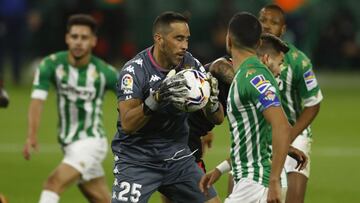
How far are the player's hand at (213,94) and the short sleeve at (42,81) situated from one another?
311 centimetres

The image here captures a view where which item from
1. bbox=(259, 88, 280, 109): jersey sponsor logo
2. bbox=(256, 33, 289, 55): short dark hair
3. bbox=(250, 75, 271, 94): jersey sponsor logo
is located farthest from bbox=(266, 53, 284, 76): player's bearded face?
bbox=(259, 88, 280, 109): jersey sponsor logo

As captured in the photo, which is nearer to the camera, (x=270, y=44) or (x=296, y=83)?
(x=270, y=44)

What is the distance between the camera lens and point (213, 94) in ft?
30.3

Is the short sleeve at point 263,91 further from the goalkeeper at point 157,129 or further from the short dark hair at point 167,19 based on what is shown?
the short dark hair at point 167,19

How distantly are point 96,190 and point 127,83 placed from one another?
118 inches

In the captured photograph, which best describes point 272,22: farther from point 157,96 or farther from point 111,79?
point 111,79

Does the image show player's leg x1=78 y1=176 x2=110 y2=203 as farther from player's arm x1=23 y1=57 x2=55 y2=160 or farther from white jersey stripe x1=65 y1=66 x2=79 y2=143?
player's arm x1=23 y1=57 x2=55 y2=160

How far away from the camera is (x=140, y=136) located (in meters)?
9.73

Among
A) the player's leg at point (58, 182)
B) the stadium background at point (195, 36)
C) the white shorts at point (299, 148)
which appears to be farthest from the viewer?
the stadium background at point (195, 36)

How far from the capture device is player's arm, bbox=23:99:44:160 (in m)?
11.9

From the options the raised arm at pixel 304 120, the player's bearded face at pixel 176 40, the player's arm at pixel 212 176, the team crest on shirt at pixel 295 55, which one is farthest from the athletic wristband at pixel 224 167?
the team crest on shirt at pixel 295 55

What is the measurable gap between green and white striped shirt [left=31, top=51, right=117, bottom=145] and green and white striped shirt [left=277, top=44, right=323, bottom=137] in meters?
2.36

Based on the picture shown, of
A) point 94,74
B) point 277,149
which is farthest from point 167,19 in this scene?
point 94,74

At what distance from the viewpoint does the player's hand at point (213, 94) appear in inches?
359
